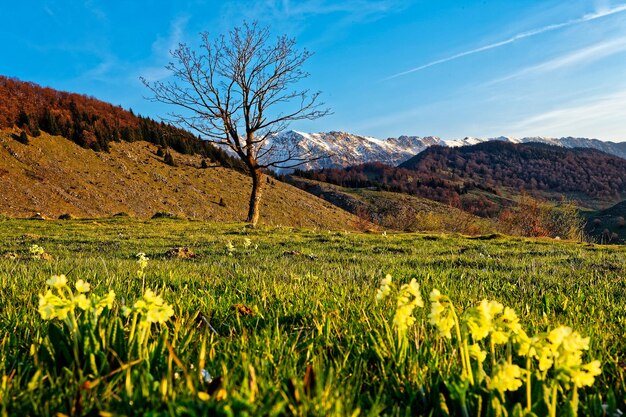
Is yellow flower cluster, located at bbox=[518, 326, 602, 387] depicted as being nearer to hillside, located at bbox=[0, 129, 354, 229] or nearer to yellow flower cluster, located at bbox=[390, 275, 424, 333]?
yellow flower cluster, located at bbox=[390, 275, 424, 333]

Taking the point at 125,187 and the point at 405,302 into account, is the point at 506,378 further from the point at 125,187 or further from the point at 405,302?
the point at 125,187

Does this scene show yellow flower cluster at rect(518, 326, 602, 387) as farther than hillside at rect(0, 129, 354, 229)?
No

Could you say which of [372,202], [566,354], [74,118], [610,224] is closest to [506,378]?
[566,354]

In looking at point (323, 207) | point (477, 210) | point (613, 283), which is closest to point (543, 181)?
point (477, 210)

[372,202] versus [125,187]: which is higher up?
[125,187]

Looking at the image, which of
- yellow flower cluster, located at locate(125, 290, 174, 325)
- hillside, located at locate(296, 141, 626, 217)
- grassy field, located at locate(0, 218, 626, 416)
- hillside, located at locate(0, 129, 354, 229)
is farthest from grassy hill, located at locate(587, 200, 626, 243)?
yellow flower cluster, located at locate(125, 290, 174, 325)

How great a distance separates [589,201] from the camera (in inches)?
6437

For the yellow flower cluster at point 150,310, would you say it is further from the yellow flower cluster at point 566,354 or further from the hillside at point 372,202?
the hillside at point 372,202

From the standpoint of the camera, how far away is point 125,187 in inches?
2307

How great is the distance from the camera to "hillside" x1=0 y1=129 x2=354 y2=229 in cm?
4738

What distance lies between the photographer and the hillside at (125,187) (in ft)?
155

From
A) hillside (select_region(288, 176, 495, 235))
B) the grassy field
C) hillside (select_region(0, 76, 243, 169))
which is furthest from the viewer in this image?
hillside (select_region(288, 176, 495, 235))

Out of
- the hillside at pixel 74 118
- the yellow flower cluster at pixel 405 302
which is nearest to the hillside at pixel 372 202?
the hillside at pixel 74 118

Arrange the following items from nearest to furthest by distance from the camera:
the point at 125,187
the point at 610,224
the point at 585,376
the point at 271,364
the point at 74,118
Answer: the point at 585,376, the point at 271,364, the point at 125,187, the point at 74,118, the point at 610,224
